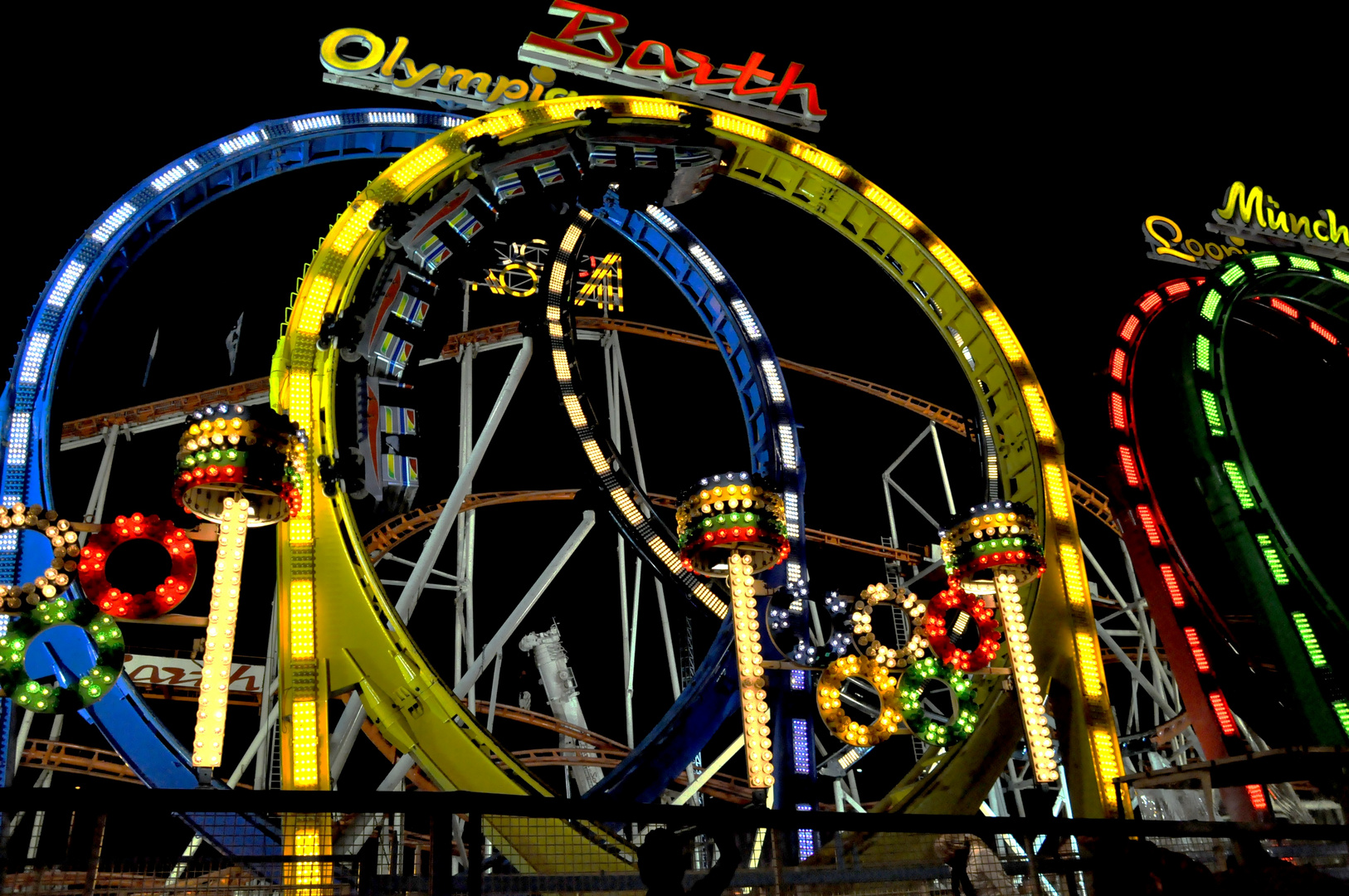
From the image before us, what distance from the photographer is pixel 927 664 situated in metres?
9.16

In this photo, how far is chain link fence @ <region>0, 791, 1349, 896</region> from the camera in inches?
121

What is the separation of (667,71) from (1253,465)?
10.6m

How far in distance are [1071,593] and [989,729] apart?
5.71 feet

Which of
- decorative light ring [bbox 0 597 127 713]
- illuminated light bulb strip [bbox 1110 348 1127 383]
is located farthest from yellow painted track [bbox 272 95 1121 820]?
illuminated light bulb strip [bbox 1110 348 1127 383]

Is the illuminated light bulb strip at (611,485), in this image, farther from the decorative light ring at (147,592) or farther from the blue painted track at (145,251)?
the decorative light ring at (147,592)

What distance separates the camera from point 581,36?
40.9 feet

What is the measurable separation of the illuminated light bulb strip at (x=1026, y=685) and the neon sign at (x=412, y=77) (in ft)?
25.8

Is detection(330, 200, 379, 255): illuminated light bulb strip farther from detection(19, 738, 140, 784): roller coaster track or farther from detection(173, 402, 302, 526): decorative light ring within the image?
detection(19, 738, 140, 784): roller coaster track

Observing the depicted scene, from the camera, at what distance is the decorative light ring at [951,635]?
940cm

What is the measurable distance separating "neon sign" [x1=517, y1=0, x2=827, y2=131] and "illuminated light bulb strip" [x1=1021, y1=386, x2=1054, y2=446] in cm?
452

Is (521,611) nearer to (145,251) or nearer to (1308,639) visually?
(145,251)

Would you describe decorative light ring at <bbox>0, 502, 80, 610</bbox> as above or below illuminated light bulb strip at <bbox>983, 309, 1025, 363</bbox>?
below

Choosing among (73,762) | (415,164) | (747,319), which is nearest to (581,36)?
(415,164)

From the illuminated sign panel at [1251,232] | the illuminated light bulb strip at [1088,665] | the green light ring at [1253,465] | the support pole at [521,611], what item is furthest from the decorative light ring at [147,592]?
the illuminated sign panel at [1251,232]
